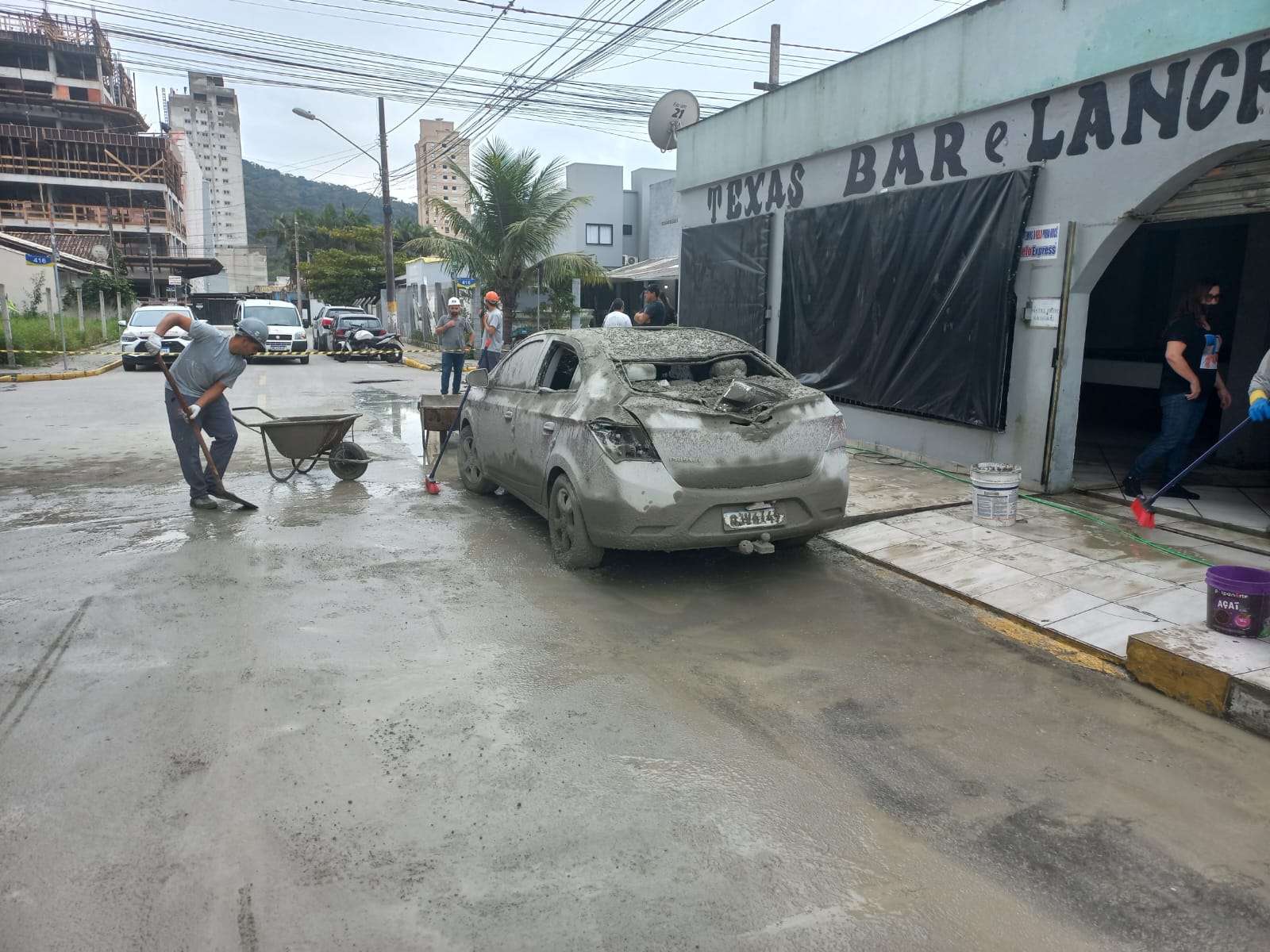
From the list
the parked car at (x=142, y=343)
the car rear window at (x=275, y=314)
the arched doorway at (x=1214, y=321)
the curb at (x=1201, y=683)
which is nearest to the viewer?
the curb at (x=1201, y=683)

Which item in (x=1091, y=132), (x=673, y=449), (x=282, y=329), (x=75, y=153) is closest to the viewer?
(x=673, y=449)

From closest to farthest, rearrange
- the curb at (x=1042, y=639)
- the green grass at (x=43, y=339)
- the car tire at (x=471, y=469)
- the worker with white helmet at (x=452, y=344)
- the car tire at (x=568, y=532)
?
the curb at (x=1042, y=639) < the car tire at (x=568, y=532) < the car tire at (x=471, y=469) < the worker with white helmet at (x=452, y=344) < the green grass at (x=43, y=339)

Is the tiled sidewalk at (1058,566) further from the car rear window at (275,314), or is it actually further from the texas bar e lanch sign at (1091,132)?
the car rear window at (275,314)

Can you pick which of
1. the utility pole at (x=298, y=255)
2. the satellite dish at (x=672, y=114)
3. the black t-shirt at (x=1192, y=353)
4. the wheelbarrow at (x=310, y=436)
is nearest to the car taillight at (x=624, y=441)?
the wheelbarrow at (x=310, y=436)

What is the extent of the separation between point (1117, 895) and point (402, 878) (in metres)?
2.25

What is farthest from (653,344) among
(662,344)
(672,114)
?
(672,114)

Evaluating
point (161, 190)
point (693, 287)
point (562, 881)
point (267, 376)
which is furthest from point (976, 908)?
point (161, 190)

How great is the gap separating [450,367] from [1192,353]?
9.79 m

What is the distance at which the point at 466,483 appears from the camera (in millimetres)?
8469

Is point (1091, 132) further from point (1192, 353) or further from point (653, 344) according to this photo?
point (653, 344)

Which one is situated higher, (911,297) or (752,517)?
(911,297)

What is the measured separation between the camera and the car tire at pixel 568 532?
19.0ft

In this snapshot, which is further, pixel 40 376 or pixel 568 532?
pixel 40 376

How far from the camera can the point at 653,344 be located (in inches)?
256
